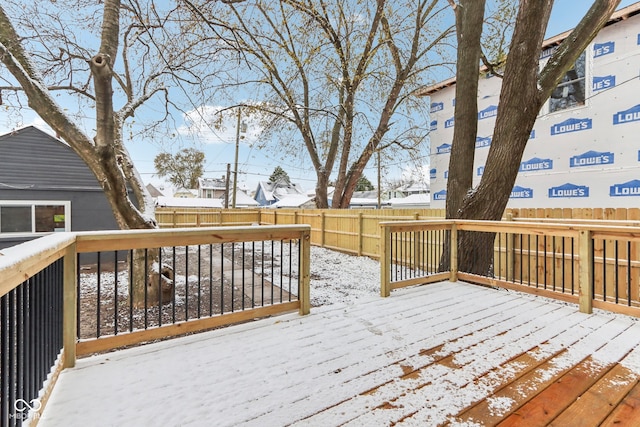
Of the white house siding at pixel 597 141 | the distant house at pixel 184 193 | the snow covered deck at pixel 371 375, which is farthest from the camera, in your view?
the distant house at pixel 184 193

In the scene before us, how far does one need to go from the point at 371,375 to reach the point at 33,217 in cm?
1034

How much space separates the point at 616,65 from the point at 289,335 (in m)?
7.36

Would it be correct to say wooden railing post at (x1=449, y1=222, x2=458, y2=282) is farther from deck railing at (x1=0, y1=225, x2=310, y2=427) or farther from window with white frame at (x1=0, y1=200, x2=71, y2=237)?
window with white frame at (x1=0, y1=200, x2=71, y2=237)

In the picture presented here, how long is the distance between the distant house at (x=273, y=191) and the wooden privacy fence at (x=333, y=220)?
61.5 feet

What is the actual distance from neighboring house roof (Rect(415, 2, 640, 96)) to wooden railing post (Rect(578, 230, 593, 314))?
14.8ft

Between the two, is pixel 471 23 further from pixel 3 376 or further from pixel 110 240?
pixel 3 376

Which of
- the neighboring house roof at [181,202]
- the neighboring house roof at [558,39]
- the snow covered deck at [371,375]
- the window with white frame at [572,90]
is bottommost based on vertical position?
the snow covered deck at [371,375]

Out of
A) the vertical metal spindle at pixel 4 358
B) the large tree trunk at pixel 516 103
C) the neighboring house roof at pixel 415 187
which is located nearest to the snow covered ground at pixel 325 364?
the vertical metal spindle at pixel 4 358

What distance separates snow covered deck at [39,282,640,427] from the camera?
1.58 m

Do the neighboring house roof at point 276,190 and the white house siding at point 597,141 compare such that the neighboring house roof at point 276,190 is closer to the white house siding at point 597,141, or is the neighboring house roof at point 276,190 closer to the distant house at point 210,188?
the distant house at point 210,188

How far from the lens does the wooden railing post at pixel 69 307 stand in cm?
200

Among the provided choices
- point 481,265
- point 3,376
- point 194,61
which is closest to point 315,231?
point 194,61

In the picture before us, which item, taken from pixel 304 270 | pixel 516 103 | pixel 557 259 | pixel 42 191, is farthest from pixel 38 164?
pixel 557 259

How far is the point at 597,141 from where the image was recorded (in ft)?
19.1
